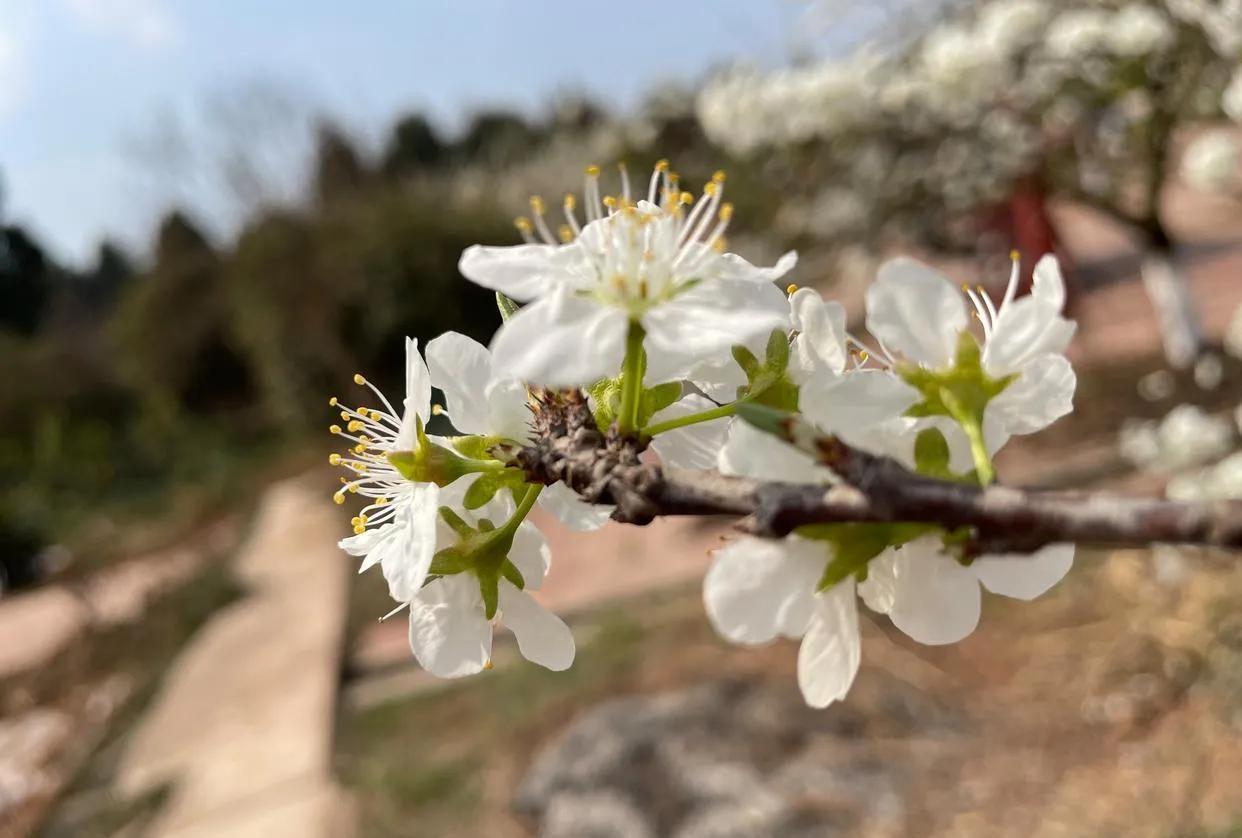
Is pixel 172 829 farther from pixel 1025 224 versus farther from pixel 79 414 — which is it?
pixel 79 414

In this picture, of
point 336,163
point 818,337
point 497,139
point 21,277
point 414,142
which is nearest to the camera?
point 818,337

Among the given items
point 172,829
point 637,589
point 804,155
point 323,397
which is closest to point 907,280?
point 172,829

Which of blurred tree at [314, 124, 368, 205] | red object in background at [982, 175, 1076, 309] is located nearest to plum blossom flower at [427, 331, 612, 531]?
red object in background at [982, 175, 1076, 309]

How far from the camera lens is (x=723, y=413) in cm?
42

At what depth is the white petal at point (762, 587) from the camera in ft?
1.24

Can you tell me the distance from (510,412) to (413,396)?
45 millimetres

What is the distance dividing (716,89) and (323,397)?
4359mm

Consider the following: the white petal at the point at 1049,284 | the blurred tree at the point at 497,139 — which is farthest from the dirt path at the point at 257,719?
the blurred tree at the point at 497,139

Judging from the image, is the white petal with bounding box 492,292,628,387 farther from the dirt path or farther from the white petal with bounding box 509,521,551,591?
the dirt path

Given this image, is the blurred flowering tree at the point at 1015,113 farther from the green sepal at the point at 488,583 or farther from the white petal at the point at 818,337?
the green sepal at the point at 488,583

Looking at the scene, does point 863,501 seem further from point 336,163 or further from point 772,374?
point 336,163

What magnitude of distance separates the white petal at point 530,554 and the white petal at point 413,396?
82 millimetres

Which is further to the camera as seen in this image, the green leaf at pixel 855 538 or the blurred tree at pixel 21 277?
the blurred tree at pixel 21 277

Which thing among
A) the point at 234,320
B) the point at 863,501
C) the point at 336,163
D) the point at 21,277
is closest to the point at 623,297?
the point at 863,501
